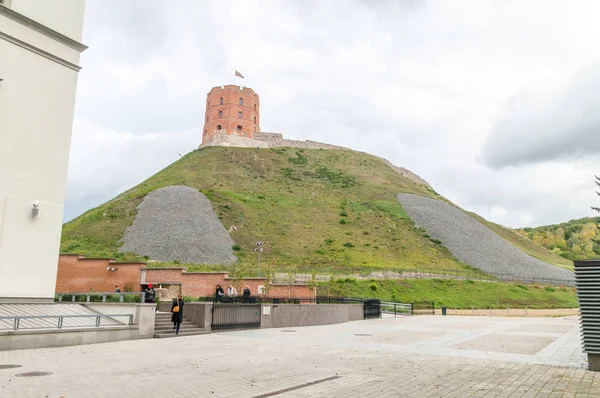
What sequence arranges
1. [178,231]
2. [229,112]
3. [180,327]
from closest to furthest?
[180,327], [178,231], [229,112]

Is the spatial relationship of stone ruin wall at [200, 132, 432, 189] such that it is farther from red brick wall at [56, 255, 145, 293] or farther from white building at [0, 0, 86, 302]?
white building at [0, 0, 86, 302]

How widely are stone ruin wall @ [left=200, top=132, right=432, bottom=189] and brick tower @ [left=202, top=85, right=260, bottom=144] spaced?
3.77 ft

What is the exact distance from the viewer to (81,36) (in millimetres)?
18406

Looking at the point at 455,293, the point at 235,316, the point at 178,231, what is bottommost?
the point at 235,316

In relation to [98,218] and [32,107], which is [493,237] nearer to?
[98,218]

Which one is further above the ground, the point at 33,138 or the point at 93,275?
the point at 33,138

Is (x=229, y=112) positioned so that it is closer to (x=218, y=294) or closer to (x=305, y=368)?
(x=218, y=294)

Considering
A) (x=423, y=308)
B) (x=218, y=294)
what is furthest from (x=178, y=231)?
(x=218, y=294)

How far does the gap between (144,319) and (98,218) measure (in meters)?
46.1

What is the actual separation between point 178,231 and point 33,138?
35824 mm

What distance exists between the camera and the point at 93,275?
27.7m

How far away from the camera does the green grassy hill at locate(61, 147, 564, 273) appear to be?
51.5 meters

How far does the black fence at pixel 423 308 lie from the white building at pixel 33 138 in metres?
26.5

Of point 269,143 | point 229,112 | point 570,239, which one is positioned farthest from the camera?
point 570,239
